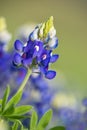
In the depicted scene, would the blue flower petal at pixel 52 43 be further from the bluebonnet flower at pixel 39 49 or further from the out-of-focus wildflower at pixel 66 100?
the out-of-focus wildflower at pixel 66 100

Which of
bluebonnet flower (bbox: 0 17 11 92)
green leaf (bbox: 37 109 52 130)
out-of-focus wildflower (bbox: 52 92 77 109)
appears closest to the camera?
green leaf (bbox: 37 109 52 130)

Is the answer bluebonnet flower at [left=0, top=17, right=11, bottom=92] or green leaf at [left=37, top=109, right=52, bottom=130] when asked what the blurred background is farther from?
green leaf at [left=37, top=109, right=52, bottom=130]

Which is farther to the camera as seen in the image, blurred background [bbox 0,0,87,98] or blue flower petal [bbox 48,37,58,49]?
blurred background [bbox 0,0,87,98]

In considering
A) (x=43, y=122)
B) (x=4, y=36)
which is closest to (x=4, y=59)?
(x=4, y=36)

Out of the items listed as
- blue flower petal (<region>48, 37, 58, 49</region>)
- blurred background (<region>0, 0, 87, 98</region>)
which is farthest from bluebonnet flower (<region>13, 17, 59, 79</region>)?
blurred background (<region>0, 0, 87, 98</region>)

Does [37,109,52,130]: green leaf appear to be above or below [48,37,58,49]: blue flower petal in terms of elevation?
below
